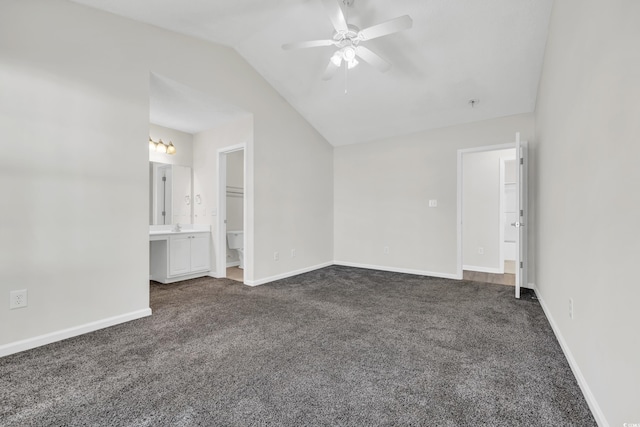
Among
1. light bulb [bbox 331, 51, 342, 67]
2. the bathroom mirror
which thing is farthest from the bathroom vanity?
light bulb [bbox 331, 51, 342, 67]

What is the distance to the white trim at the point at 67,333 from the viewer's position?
6.89 feet

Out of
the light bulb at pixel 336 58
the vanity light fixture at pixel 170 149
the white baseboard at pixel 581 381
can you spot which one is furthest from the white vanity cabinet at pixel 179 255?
the white baseboard at pixel 581 381

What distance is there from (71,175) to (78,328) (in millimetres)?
1277

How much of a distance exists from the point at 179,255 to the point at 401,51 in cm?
401

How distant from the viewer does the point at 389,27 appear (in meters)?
2.28

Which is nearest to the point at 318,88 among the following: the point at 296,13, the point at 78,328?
the point at 296,13

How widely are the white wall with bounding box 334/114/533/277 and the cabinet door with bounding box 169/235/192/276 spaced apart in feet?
8.73

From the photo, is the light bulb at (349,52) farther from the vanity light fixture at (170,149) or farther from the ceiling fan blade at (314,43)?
the vanity light fixture at (170,149)

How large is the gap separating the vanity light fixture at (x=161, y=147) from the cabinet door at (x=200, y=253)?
141cm

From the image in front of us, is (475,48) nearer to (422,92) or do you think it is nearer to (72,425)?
(422,92)

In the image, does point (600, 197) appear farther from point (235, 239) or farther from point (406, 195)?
point (235, 239)

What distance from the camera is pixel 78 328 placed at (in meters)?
2.40

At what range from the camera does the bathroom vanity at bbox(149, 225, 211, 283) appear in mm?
4145

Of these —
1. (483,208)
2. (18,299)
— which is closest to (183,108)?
(18,299)
